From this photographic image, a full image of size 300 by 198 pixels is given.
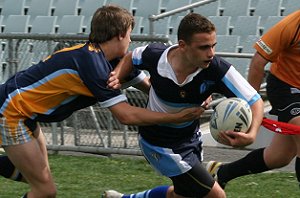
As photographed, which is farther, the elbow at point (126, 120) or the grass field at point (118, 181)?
the grass field at point (118, 181)

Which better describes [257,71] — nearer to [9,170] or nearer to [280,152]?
[280,152]

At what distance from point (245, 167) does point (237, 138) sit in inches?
86.5

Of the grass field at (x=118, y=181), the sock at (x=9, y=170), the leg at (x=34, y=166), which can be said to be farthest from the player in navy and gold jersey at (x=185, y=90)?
the grass field at (x=118, y=181)

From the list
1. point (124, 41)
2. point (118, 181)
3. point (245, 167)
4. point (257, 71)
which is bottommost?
point (118, 181)

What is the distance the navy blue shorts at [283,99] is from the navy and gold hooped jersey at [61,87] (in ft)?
5.02

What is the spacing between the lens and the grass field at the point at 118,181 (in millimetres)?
7832

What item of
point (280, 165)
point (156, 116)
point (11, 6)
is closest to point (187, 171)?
point (156, 116)

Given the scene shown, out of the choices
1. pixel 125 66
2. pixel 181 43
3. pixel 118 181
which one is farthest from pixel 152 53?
Answer: pixel 118 181

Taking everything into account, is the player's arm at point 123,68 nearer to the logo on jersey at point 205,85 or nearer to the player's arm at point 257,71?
the logo on jersey at point 205,85

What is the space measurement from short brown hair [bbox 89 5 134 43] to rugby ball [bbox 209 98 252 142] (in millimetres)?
836

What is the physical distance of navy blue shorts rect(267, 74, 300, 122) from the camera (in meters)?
6.65

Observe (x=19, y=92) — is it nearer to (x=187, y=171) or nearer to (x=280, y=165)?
(x=187, y=171)

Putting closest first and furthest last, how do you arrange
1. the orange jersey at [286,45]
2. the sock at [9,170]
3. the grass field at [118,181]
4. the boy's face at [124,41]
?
1. the boy's face at [124,41]
2. the orange jersey at [286,45]
3. the sock at [9,170]
4. the grass field at [118,181]

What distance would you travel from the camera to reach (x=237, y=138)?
519 cm
